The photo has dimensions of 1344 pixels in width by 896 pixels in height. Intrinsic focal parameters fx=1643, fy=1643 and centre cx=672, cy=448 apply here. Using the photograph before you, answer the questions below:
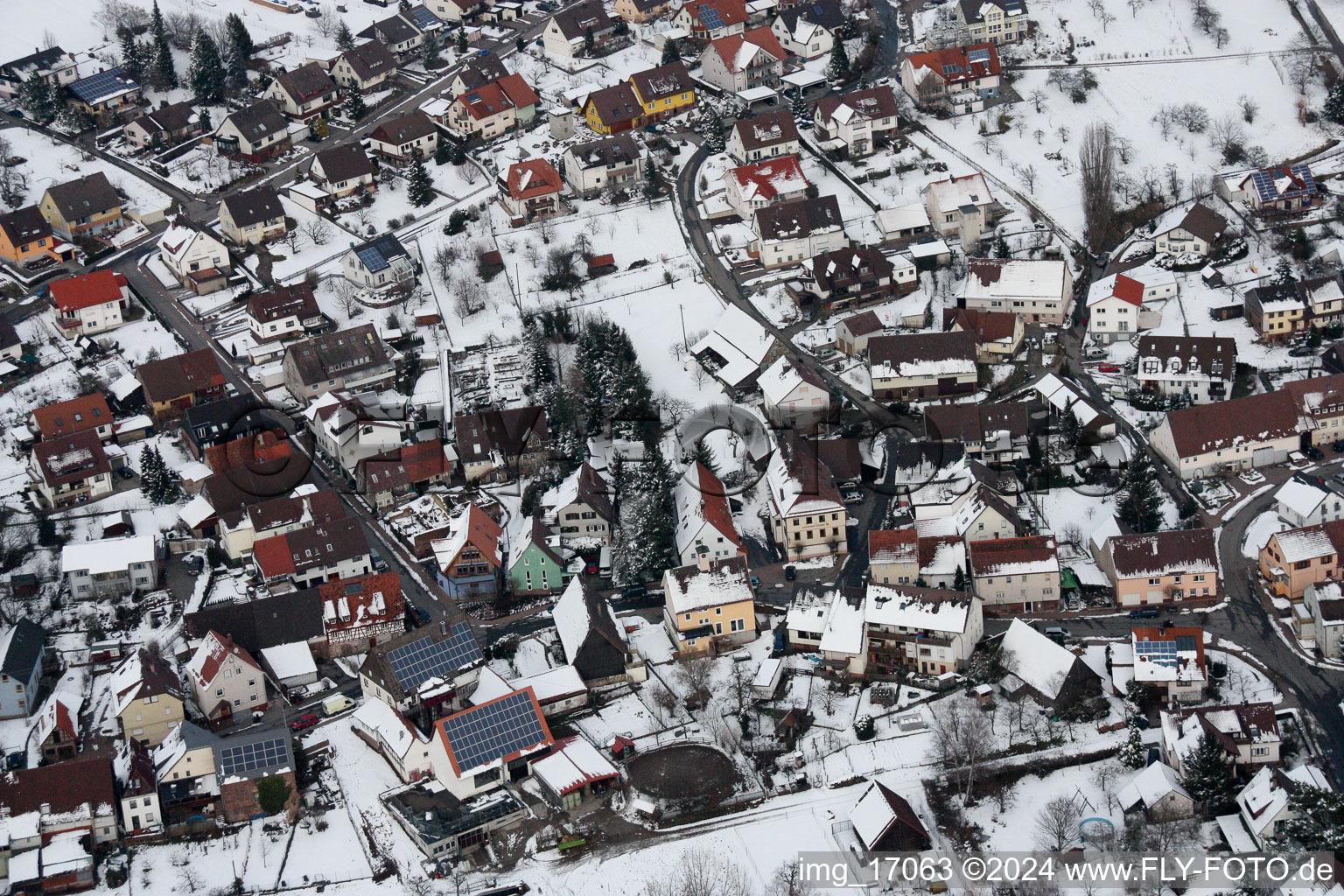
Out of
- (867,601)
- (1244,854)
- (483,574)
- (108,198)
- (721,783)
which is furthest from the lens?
(108,198)

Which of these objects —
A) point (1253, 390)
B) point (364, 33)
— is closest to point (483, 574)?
point (1253, 390)

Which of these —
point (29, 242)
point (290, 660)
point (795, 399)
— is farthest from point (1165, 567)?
point (29, 242)

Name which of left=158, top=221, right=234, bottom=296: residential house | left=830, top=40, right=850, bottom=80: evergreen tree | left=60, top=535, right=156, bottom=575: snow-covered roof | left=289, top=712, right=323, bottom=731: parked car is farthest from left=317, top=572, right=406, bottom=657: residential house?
left=830, top=40, right=850, bottom=80: evergreen tree

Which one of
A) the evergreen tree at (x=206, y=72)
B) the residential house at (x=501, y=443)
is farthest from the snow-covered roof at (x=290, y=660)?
the evergreen tree at (x=206, y=72)

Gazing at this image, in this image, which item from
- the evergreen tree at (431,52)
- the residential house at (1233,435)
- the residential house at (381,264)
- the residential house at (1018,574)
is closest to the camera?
the residential house at (1018,574)

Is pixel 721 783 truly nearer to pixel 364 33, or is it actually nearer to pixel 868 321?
pixel 868 321

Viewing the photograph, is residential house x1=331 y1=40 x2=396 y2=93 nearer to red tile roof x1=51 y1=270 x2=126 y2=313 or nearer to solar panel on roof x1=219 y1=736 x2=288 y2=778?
red tile roof x1=51 y1=270 x2=126 y2=313

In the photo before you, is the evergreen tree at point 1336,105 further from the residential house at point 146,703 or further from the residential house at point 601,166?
the residential house at point 146,703
